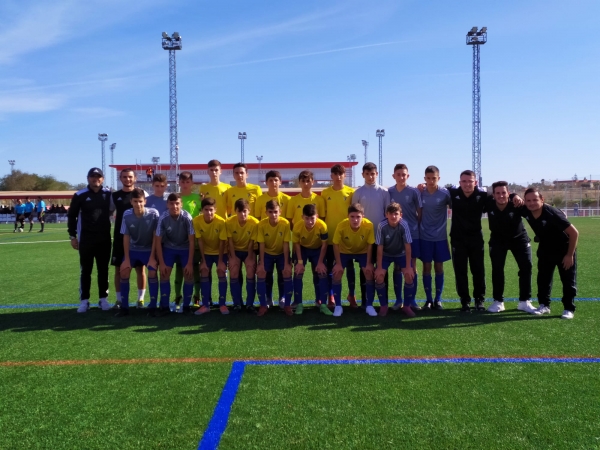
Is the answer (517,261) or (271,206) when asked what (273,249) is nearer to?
(271,206)

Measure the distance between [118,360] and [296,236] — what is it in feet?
8.75

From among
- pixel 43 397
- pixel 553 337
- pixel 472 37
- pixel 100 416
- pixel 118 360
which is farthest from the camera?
pixel 472 37

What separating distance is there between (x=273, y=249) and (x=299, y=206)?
761mm

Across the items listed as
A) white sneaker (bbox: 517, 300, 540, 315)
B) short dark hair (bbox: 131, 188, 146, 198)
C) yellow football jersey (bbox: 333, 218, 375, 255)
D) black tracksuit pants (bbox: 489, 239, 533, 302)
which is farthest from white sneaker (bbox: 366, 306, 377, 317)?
short dark hair (bbox: 131, 188, 146, 198)

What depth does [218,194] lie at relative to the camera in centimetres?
643

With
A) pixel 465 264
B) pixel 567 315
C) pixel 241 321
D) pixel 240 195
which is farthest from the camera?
pixel 240 195

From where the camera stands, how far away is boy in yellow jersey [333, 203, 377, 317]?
5.73 m

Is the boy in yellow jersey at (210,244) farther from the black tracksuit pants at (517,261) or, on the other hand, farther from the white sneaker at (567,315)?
the white sneaker at (567,315)

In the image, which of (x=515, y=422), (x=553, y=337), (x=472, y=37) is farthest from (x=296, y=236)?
(x=472, y=37)

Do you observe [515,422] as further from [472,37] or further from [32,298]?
[472,37]

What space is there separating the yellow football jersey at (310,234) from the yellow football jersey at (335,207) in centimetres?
26

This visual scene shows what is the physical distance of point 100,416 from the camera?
299 cm

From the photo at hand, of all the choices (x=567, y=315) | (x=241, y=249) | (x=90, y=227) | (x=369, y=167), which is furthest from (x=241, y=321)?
(x=567, y=315)

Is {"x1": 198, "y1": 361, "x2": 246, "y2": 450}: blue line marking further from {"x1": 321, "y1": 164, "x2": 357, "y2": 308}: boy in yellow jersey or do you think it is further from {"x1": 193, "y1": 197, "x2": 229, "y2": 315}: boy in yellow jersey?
{"x1": 321, "y1": 164, "x2": 357, "y2": 308}: boy in yellow jersey
